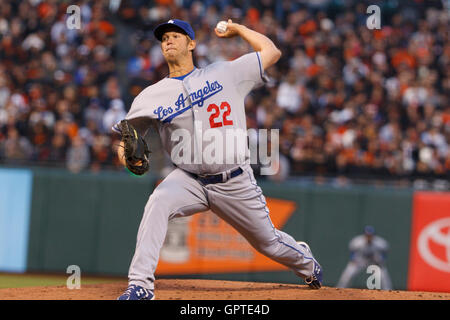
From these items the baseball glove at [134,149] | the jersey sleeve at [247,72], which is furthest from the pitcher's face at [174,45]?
the baseball glove at [134,149]

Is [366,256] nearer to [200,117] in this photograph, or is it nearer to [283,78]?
[283,78]

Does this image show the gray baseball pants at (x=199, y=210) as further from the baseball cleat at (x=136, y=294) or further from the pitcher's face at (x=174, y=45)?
the pitcher's face at (x=174, y=45)

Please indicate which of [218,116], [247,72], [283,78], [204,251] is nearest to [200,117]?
[218,116]
